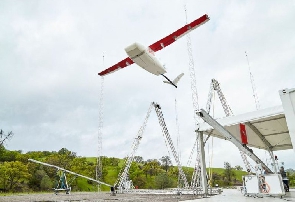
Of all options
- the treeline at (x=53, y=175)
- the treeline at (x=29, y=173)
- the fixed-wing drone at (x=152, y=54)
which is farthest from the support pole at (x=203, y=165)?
the treeline at (x=29, y=173)

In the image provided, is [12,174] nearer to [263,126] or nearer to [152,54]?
[152,54]

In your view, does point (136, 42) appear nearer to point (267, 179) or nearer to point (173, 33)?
point (173, 33)

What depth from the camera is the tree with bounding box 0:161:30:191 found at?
1933 inches

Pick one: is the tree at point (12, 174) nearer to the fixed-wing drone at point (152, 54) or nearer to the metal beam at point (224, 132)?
the fixed-wing drone at point (152, 54)

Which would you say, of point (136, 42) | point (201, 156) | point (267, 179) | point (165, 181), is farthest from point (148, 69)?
point (165, 181)

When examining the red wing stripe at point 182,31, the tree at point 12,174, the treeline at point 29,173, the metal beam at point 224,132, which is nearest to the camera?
the metal beam at point 224,132

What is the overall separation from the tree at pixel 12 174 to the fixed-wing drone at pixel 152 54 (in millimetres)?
35428

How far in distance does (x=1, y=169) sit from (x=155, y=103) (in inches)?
1429

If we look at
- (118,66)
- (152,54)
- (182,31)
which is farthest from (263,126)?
(118,66)

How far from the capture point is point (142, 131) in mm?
37688

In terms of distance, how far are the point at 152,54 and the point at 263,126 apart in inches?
364

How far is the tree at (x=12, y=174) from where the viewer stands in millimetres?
49094

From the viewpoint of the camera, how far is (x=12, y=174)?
163 feet

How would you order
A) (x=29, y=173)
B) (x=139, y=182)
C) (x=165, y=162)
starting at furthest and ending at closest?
(x=165, y=162), (x=139, y=182), (x=29, y=173)
